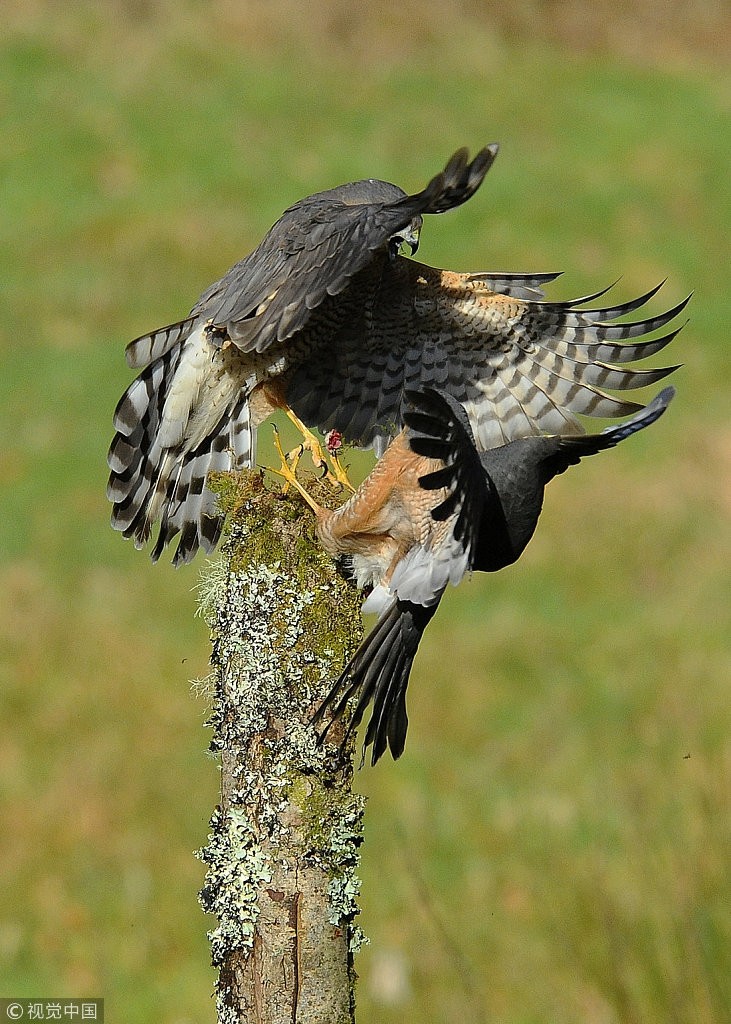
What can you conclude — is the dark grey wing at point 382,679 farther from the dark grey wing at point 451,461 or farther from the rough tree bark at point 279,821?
the dark grey wing at point 451,461

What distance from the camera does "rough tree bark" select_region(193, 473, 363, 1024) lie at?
248cm

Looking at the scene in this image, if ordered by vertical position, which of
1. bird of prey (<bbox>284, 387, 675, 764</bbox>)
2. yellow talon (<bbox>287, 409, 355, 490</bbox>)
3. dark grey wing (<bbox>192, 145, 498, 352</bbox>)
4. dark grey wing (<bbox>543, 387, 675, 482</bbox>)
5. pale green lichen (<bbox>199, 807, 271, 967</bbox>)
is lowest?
pale green lichen (<bbox>199, 807, 271, 967</bbox>)

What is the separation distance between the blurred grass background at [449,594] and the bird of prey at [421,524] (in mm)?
1091

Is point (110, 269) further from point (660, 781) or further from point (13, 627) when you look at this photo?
point (660, 781)

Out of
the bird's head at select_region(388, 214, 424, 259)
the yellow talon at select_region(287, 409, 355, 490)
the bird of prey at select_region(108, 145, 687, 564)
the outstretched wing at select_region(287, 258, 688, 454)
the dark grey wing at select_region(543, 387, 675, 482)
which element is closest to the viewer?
the dark grey wing at select_region(543, 387, 675, 482)

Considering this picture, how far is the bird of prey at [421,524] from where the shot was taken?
2.48 metres

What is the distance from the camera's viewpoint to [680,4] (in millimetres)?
16547

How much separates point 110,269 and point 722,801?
798cm

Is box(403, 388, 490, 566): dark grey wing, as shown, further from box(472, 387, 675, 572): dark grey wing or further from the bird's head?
the bird's head

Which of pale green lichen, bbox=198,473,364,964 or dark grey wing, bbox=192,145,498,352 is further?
dark grey wing, bbox=192,145,498,352

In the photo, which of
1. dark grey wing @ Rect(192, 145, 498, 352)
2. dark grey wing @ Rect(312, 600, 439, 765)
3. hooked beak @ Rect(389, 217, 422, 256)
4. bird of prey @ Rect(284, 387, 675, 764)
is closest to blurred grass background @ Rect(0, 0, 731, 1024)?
dark grey wing @ Rect(312, 600, 439, 765)

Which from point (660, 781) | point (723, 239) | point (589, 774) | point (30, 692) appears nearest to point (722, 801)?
point (660, 781)

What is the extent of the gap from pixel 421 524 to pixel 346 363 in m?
1.36

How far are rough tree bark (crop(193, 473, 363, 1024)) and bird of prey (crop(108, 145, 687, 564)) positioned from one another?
1124 mm
